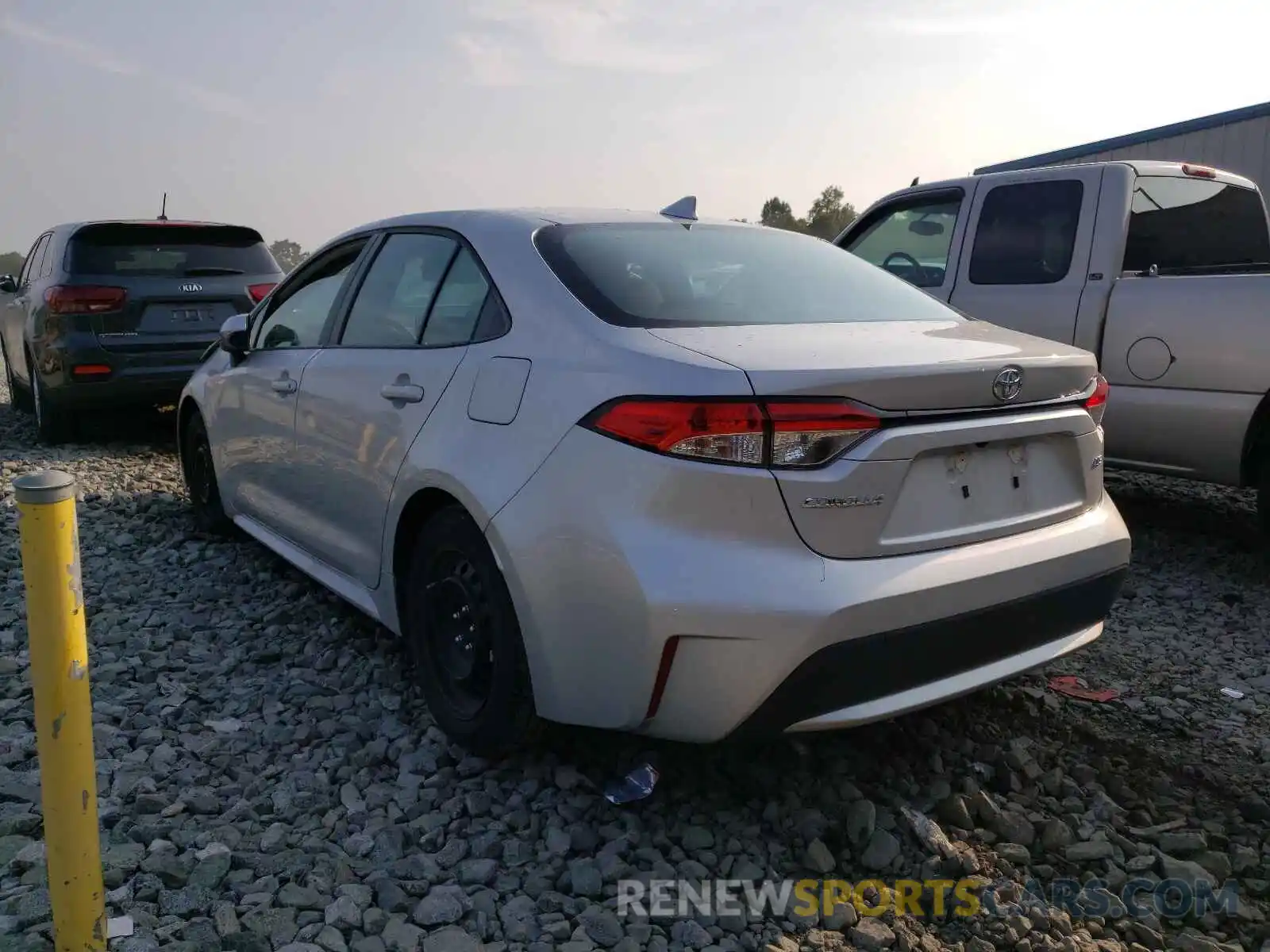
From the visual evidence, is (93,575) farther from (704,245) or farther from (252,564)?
(704,245)

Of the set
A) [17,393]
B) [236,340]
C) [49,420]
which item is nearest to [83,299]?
[49,420]

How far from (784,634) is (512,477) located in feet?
2.57

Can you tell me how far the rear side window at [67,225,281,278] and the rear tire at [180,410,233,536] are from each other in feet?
8.23

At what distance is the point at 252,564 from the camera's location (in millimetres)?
4777

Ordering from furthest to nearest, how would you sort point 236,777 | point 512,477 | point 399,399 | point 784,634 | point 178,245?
point 178,245, point 399,399, point 236,777, point 512,477, point 784,634

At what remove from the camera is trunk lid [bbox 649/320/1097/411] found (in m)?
A: 2.32

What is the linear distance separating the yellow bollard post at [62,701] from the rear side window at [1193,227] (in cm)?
496

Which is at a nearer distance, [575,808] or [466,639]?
[575,808]

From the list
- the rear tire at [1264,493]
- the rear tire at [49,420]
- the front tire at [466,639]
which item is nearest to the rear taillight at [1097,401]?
the front tire at [466,639]

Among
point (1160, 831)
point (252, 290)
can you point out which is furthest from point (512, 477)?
point (252, 290)

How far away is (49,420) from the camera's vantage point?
7.47 meters

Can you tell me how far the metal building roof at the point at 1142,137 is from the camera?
11.5 meters

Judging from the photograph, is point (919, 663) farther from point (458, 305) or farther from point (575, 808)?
point (458, 305)

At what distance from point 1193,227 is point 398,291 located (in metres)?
4.33
